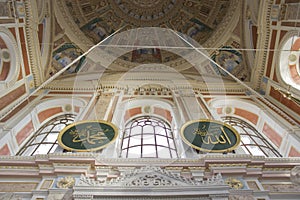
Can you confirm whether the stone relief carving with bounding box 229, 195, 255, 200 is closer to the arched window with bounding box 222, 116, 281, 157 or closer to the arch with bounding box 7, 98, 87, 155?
the arched window with bounding box 222, 116, 281, 157

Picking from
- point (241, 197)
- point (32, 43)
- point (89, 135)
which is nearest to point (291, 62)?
point (241, 197)

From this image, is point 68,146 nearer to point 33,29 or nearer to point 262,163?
point 262,163

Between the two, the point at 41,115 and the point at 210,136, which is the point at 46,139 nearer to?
the point at 41,115

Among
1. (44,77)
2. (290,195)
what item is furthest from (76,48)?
(290,195)

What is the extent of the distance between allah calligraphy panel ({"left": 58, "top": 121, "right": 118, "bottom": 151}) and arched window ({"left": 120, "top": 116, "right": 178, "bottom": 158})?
696 mm

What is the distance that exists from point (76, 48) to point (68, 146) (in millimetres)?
8200

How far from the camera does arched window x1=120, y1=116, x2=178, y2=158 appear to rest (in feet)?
27.8

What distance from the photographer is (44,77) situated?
12.9 metres

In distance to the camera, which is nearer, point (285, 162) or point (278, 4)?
point (285, 162)

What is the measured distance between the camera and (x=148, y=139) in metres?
9.38

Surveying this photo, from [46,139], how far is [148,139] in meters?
3.38

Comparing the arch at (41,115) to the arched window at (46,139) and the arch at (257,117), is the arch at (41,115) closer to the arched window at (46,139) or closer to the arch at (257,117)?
the arched window at (46,139)

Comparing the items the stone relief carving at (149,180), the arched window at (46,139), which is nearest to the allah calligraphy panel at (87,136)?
the arched window at (46,139)

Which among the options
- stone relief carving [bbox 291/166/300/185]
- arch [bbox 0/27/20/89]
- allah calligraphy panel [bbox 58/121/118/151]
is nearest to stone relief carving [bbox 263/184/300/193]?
stone relief carving [bbox 291/166/300/185]
